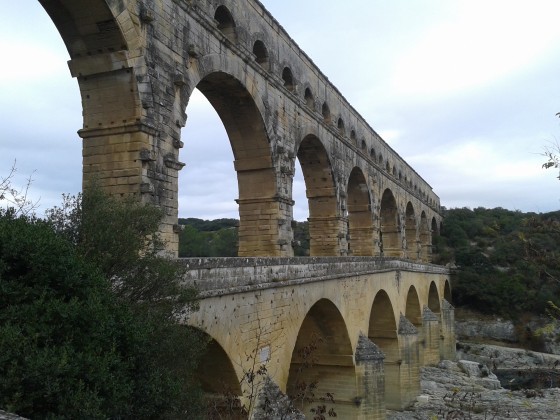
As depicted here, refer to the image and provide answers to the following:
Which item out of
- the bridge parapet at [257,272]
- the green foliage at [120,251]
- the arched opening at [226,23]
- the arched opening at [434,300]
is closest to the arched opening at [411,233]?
the arched opening at [434,300]

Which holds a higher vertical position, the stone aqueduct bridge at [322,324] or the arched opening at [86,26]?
the arched opening at [86,26]

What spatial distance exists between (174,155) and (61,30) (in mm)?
2771

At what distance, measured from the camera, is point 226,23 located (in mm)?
12141

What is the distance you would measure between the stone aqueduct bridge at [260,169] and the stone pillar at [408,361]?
0.18ft

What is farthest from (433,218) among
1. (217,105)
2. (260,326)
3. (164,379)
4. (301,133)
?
(164,379)

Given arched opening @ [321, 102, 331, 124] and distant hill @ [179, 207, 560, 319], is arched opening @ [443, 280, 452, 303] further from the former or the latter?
arched opening @ [321, 102, 331, 124]

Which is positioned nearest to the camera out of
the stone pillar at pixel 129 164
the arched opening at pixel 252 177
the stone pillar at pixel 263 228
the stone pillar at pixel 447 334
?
the stone pillar at pixel 129 164

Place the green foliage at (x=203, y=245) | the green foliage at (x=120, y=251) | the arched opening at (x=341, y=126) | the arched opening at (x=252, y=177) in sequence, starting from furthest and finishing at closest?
the green foliage at (x=203, y=245) < the arched opening at (x=341, y=126) < the arched opening at (x=252, y=177) < the green foliage at (x=120, y=251)

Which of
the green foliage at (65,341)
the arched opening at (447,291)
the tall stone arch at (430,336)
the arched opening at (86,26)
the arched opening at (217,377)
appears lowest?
the tall stone arch at (430,336)

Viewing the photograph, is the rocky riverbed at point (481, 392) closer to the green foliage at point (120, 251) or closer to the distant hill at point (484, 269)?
the distant hill at point (484, 269)

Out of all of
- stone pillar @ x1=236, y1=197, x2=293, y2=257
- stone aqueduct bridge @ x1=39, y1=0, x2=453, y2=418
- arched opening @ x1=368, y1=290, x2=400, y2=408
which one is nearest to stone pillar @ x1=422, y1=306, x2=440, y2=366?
stone aqueduct bridge @ x1=39, y1=0, x2=453, y2=418

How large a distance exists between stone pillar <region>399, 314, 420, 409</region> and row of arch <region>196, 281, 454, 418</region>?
4 cm

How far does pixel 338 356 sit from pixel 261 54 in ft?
29.2

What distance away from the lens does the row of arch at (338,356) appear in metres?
8.01
